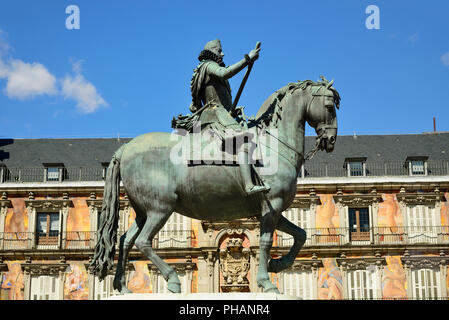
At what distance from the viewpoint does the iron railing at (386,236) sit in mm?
42125

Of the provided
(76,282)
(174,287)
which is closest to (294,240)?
(174,287)

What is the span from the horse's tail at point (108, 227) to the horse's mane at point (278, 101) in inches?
78.6

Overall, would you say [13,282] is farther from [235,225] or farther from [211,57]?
[211,57]

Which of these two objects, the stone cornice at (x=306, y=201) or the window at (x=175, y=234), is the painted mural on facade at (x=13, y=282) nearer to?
the window at (x=175, y=234)

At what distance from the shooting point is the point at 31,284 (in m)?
42.1

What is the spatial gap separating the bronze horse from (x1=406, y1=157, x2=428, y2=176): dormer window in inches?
1382

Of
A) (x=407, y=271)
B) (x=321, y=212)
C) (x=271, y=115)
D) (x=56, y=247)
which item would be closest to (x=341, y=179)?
(x=321, y=212)

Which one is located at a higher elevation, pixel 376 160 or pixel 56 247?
pixel 376 160

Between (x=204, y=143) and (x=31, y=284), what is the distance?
1358 inches

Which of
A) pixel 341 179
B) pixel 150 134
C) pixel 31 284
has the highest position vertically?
pixel 341 179

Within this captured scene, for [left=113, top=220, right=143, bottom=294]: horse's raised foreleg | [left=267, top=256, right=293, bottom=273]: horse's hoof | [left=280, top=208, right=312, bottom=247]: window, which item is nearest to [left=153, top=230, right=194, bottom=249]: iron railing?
[left=280, top=208, right=312, bottom=247]: window

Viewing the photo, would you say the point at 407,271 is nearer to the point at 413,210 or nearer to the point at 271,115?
the point at 413,210

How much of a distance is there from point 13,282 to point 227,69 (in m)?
35.2
